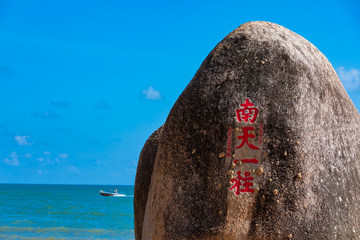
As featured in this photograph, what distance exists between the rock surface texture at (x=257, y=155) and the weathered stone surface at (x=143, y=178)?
166 cm

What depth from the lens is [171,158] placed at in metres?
3.46

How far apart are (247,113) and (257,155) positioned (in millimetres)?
402

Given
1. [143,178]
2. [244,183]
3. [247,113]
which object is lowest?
[244,183]

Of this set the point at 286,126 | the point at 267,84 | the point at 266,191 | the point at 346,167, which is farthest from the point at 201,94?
the point at 346,167

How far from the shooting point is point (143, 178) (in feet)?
17.3

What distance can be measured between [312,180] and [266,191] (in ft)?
1.47

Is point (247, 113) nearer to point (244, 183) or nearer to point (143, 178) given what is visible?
point (244, 183)

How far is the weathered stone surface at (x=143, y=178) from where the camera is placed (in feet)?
17.3

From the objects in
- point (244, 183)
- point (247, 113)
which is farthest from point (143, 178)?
point (247, 113)

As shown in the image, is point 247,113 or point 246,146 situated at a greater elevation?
point 247,113

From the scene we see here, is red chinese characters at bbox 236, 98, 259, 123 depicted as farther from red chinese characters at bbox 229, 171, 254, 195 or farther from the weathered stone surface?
the weathered stone surface

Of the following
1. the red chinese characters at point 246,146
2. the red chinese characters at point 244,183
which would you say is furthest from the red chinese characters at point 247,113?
the red chinese characters at point 244,183

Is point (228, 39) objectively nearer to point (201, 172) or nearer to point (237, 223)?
point (201, 172)

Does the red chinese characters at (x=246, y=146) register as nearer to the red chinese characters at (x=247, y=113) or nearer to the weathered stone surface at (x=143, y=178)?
the red chinese characters at (x=247, y=113)
